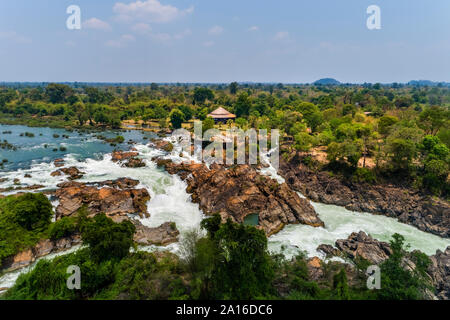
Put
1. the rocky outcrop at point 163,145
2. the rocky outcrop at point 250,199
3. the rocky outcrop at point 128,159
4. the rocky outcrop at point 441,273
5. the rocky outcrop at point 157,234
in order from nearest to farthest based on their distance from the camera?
1. the rocky outcrop at point 441,273
2. the rocky outcrop at point 157,234
3. the rocky outcrop at point 250,199
4. the rocky outcrop at point 128,159
5. the rocky outcrop at point 163,145

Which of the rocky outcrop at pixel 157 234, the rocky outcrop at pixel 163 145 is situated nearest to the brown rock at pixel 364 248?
the rocky outcrop at pixel 157 234

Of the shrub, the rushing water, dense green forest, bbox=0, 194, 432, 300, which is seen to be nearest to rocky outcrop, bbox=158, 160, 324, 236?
the rushing water

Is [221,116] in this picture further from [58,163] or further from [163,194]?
[163,194]

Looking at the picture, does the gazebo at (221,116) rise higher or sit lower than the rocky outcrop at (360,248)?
higher

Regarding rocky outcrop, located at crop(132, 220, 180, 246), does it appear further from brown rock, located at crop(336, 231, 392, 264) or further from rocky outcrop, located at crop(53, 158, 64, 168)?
rocky outcrop, located at crop(53, 158, 64, 168)

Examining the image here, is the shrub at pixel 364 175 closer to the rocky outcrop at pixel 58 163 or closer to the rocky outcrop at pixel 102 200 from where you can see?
the rocky outcrop at pixel 102 200
